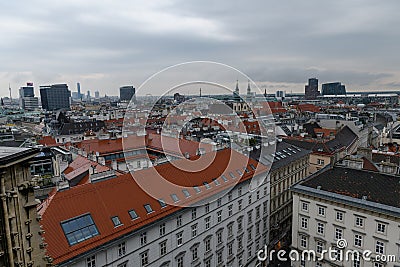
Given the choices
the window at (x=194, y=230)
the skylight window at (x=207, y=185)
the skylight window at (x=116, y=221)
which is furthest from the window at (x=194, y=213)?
the skylight window at (x=116, y=221)

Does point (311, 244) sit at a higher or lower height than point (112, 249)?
lower

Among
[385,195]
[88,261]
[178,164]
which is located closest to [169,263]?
[88,261]

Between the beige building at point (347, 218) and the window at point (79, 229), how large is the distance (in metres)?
21.6

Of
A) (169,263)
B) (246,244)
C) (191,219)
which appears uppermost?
(191,219)

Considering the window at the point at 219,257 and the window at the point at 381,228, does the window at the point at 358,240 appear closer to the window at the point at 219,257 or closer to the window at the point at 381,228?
the window at the point at 381,228

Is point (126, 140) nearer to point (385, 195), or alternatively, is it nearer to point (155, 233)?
point (155, 233)

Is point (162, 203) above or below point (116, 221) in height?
above

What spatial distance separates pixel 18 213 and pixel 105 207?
1648 centimetres

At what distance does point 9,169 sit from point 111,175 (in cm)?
2527

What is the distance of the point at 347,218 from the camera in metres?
29.4

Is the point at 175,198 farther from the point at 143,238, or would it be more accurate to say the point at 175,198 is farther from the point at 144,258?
the point at 144,258

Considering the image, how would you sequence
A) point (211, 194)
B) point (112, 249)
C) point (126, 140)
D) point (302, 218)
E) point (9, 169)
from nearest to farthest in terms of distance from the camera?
point (9, 169) → point (112, 249) → point (211, 194) → point (302, 218) → point (126, 140)

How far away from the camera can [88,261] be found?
20875 millimetres

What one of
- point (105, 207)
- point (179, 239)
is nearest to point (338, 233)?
point (179, 239)
